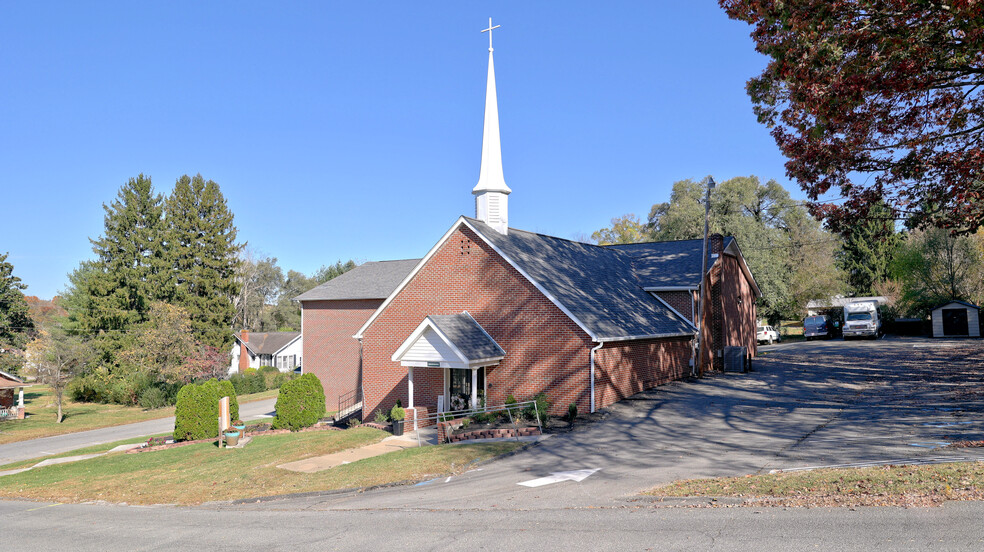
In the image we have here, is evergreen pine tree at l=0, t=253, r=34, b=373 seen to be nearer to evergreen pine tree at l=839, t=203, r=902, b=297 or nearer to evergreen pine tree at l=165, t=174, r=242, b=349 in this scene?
evergreen pine tree at l=165, t=174, r=242, b=349

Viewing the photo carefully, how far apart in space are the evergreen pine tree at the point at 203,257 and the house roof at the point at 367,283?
15.4 meters

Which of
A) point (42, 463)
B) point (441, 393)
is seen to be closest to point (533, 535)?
point (441, 393)

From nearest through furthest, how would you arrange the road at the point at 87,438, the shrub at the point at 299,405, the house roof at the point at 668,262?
the shrub at the point at 299,405, the road at the point at 87,438, the house roof at the point at 668,262

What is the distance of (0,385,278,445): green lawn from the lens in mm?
34344

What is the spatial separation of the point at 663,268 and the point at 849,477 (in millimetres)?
21389

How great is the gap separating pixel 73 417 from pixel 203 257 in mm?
15836

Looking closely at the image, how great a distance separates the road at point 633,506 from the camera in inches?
300

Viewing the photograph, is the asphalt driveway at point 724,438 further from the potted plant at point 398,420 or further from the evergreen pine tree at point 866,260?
the evergreen pine tree at point 866,260

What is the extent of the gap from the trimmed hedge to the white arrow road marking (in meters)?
16.0

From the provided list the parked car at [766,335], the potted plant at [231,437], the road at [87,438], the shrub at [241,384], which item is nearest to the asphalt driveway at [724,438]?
the potted plant at [231,437]

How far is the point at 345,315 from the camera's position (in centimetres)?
3788

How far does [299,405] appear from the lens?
2409 cm

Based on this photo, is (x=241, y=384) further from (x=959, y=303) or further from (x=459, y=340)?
(x=959, y=303)

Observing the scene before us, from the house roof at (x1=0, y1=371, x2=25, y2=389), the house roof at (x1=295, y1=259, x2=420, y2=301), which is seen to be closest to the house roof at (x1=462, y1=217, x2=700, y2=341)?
the house roof at (x1=295, y1=259, x2=420, y2=301)
